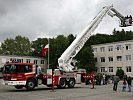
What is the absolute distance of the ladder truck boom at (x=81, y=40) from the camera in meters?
28.0

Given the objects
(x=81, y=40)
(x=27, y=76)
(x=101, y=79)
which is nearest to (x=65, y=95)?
(x=27, y=76)

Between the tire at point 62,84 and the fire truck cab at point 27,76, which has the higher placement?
the fire truck cab at point 27,76

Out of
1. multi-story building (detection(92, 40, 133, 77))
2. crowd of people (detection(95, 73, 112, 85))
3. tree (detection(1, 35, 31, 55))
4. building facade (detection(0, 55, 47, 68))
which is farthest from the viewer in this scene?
tree (detection(1, 35, 31, 55))

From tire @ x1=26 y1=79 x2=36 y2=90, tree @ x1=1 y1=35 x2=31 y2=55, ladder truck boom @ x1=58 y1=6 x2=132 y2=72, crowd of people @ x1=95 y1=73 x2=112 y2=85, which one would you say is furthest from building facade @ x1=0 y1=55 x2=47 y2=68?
tire @ x1=26 y1=79 x2=36 y2=90

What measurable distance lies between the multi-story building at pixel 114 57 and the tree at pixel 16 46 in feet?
131

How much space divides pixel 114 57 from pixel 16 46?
50955 millimetres

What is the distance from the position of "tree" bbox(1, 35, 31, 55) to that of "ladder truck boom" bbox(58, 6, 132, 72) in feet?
254

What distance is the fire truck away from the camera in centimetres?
2383

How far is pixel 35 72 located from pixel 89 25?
8.64 m

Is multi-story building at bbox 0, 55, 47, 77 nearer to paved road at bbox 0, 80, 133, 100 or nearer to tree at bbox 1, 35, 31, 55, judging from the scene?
tree at bbox 1, 35, 31, 55

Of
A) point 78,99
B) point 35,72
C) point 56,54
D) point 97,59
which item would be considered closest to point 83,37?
point 35,72

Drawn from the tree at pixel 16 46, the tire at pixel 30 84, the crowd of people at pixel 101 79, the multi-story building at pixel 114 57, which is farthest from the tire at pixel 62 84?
the tree at pixel 16 46

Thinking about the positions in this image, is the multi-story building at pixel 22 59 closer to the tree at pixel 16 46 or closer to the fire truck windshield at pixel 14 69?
the tree at pixel 16 46

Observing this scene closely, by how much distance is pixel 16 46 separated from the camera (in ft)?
353
